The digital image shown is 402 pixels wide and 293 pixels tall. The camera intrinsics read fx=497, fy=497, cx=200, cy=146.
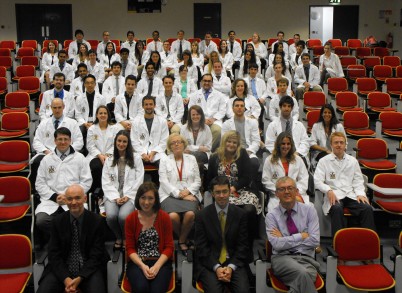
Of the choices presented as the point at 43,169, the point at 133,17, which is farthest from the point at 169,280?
the point at 133,17

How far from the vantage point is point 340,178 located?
18.3ft

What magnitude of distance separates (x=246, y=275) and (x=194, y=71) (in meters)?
6.11

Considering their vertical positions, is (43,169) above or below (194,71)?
below

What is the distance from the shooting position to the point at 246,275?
164 inches

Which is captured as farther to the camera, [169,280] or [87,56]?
[87,56]

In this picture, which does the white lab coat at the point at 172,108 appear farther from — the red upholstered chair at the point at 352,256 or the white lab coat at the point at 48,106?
the red upholstered chair at the point at 352,256

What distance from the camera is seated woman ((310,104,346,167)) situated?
6520 mm

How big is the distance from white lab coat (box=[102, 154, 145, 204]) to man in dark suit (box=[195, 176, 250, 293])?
4.00 ft

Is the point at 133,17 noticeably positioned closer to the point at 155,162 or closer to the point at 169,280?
the point at 155,162

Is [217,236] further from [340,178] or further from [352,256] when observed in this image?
[340,178]

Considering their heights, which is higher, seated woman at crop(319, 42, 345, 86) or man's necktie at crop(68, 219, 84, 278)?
seated woman at crop(319, 42, 345, 86)

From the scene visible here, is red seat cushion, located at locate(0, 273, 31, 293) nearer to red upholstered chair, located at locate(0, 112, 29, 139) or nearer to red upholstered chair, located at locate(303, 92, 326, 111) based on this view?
red upholstered chair, located at locate(0, 112, 29, 139)

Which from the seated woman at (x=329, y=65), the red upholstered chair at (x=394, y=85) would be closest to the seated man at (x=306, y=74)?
the seated woman at (x=329, y=65)

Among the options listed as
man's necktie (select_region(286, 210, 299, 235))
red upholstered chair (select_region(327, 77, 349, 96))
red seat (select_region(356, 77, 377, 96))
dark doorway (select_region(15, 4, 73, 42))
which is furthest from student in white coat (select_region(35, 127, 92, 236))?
dark doorway (select_region(15, 4, 73, 42))
